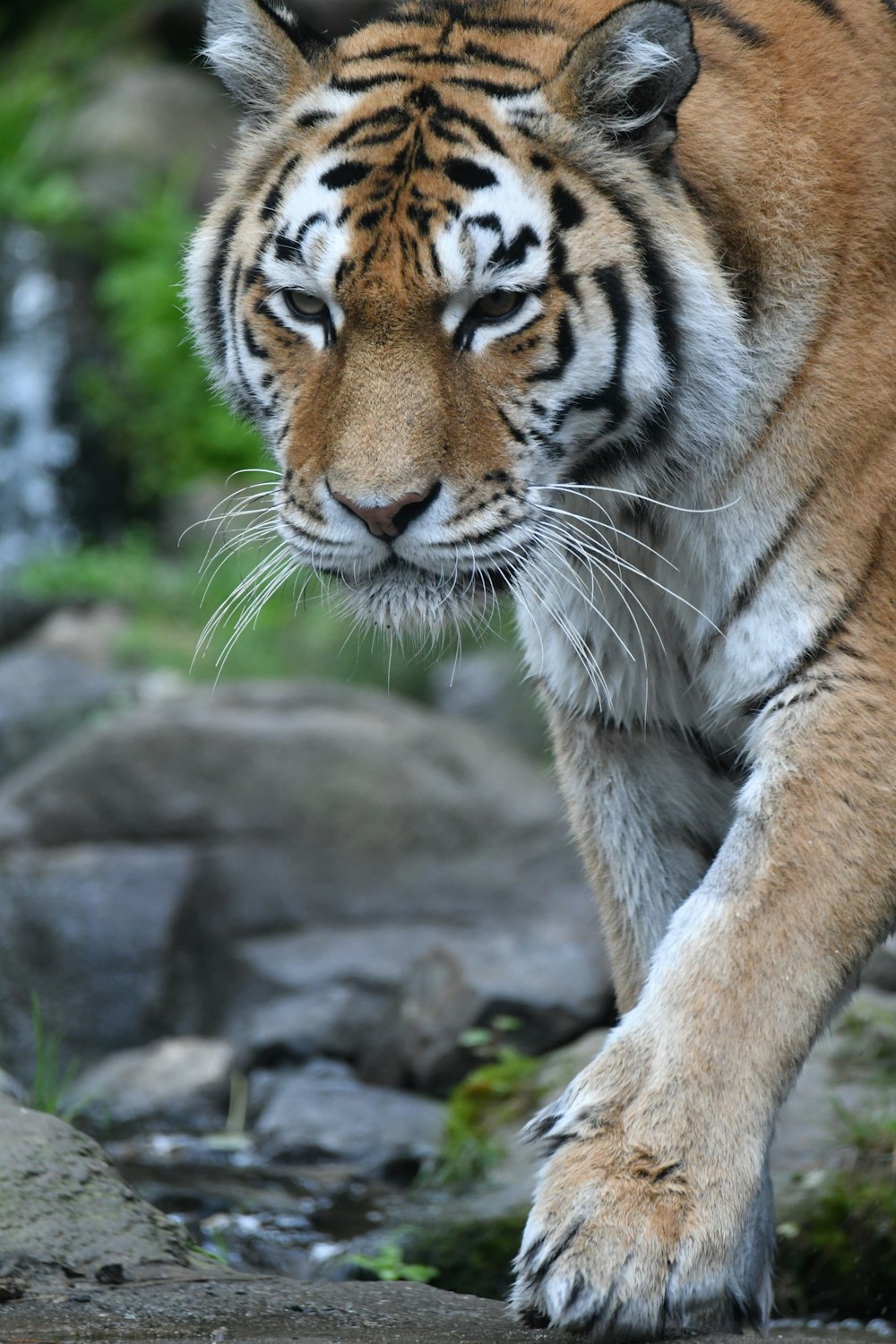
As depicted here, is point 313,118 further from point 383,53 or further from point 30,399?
point 30,399

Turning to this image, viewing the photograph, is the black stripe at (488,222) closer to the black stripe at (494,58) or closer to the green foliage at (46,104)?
the black stripe at (494,58)

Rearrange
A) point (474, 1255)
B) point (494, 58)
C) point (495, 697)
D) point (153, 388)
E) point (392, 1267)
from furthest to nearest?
→ 1. point (153, 388)
2. point (495, 697)
3. point (474, 1255)
4. point (392, 1267)
5. point (494, 58)

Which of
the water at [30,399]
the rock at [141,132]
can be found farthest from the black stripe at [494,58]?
the rock at [141,132]

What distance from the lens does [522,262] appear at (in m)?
2.69

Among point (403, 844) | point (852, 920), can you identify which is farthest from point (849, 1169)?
point (403, 844)

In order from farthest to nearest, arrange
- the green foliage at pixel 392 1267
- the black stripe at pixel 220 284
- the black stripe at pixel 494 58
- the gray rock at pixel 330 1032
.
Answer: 1. the gray rock at pixel 330 1032
2. the green foliage at pixel 392 1267
3. the black stripe at pixel 220 284
4. the black stripe at pixel 494 58

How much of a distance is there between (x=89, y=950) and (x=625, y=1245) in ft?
13.9

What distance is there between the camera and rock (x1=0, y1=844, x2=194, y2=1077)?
6.14m

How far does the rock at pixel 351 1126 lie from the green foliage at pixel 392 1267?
1.00 m

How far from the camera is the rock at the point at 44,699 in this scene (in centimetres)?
818

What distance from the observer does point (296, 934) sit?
20.7 feet

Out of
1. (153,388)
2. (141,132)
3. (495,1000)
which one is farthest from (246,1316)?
(141,132)

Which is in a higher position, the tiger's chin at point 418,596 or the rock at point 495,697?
the tiger's chin at point 418,596

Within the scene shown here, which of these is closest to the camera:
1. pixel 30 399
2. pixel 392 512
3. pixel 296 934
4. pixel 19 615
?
pixel 392 512
